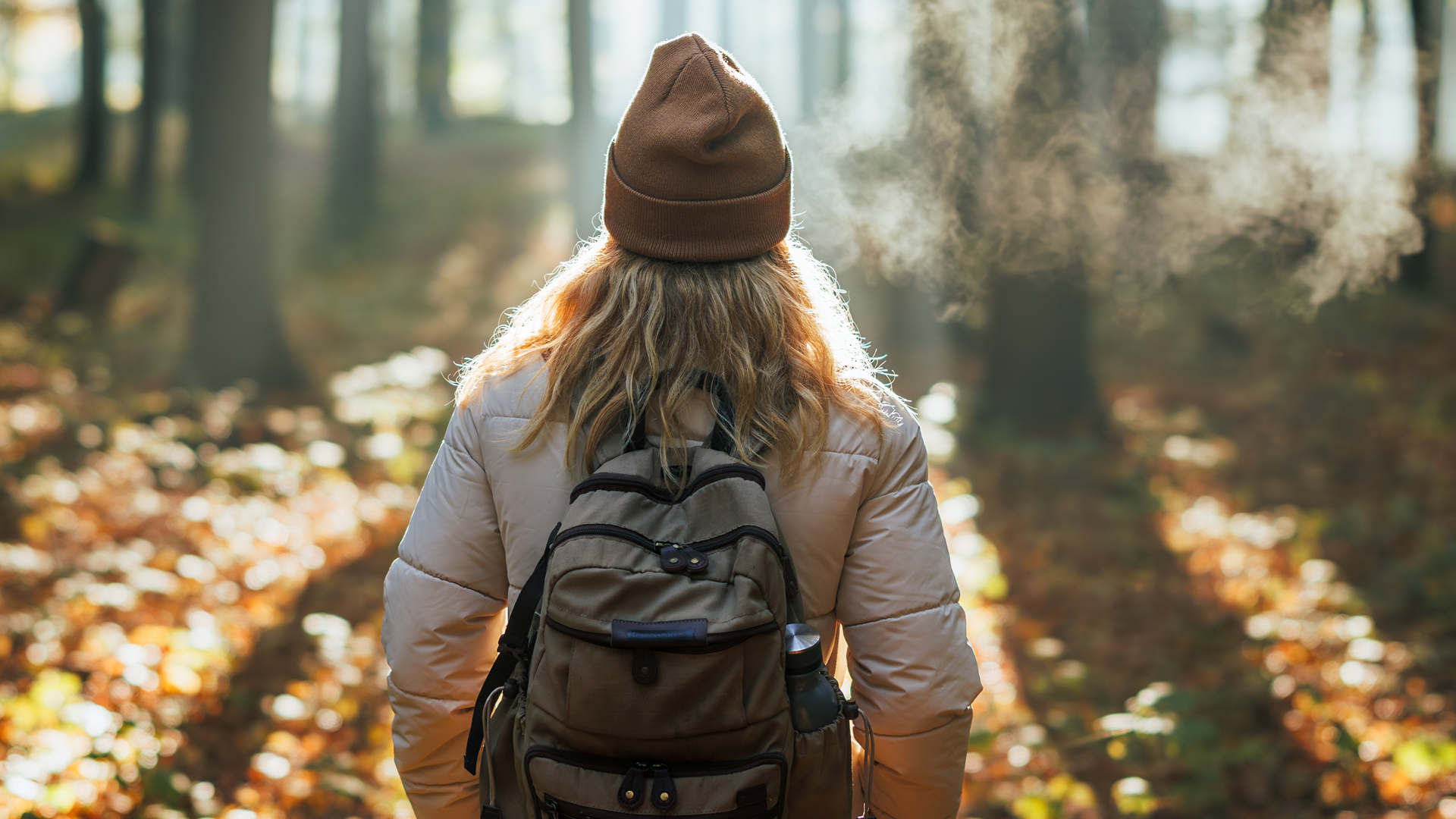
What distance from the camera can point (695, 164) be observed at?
1682 mm

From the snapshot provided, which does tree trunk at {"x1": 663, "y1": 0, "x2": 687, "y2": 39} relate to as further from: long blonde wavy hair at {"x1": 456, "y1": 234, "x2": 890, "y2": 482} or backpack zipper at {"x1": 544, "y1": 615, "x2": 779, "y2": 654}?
backpack zipper at {"x1": 544, "y1": 615, "x2": 779, "y2": 654}

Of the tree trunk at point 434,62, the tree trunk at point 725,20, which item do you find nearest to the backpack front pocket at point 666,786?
the tree trunk at point 434,62

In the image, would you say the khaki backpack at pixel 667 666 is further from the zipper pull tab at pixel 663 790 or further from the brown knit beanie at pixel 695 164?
the brown knit beanie at pixel 695 164

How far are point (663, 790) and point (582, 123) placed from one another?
12820mm

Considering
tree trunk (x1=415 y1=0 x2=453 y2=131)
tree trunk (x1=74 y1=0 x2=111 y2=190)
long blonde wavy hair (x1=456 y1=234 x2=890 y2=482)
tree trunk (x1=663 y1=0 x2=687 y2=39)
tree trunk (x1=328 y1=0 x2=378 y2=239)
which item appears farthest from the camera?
tree trunk (x1=663 y1=0 x2=687 y2=39)

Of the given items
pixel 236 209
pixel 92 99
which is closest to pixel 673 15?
pixel 92 99

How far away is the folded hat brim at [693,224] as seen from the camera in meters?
1.68

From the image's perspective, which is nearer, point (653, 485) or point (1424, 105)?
point (653, 485)

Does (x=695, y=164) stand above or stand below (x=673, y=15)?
below

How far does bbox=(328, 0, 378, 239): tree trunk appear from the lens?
654 inches

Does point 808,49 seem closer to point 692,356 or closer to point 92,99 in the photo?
point 92,99

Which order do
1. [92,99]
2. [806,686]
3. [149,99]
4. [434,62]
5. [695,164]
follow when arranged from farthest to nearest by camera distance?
[434,62], [92,99], [149,99], [695,164], [806,686]

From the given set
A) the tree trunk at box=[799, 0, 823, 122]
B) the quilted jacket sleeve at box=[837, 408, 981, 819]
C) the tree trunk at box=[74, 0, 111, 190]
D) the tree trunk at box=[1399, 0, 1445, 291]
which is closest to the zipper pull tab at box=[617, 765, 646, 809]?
the quilted jacket sleeve at box=[837, 408, 981, 819]

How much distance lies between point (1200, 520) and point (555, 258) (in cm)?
1166
